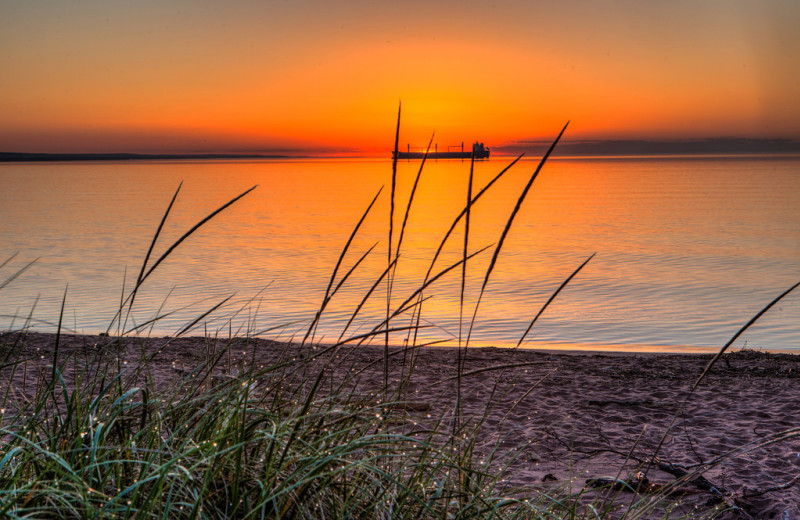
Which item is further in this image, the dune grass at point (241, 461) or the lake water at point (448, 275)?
the lake water at point (448, 275)

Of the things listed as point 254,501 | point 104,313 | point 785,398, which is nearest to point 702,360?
point 785,398

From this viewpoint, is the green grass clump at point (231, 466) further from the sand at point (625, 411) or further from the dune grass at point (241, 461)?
the sand at point (625, 411)

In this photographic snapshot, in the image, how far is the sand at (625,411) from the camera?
368 centimetres

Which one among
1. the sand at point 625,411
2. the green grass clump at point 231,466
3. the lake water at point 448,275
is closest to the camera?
the green grass clump at point 231,466

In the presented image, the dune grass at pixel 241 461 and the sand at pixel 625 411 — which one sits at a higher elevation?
the dune grass at pixel 241 461

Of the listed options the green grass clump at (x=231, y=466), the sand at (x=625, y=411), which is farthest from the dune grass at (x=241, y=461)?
the sand at (x=625, y=411)

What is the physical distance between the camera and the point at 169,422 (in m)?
2.10

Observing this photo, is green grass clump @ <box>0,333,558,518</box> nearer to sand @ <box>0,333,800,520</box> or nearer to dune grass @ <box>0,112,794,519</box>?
dune grass @ <box>0,112,794,519</box>

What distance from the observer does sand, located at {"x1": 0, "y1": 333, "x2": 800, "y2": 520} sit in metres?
3.68

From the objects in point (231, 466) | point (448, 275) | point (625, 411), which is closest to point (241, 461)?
point (231, 466)

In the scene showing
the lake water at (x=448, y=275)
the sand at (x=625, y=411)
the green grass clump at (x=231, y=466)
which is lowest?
the lake water at (x=448, y=275)

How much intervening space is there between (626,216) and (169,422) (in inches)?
1377

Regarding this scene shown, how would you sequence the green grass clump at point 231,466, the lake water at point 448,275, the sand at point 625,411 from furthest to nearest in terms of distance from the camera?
the lake water at point 448,275, the sand at point 625,411, the green grass clump at point 231,466

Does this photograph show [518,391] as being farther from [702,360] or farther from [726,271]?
[726,271]
